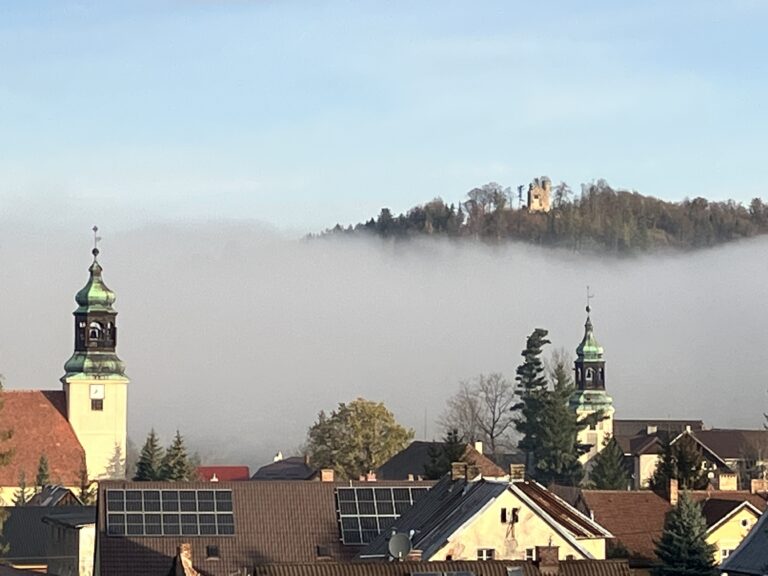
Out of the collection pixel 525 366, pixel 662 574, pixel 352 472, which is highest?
pixel 525 366

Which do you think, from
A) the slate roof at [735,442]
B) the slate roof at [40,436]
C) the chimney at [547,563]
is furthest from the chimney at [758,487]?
the slate roof at [735,442]

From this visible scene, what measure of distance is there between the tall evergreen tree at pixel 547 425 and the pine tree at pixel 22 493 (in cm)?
3526

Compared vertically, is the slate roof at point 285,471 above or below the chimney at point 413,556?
above

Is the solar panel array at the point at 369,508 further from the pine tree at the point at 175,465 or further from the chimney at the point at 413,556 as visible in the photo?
the pine tree at the point at 175,465

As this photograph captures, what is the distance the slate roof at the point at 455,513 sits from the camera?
5691 centimetres

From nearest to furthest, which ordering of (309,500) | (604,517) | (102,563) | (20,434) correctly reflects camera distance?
(102,563) < (309,500) < (604,517) < (20,434)

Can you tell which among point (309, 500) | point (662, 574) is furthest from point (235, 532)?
point (662, 574)

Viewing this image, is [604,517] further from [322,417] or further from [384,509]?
[322,417]

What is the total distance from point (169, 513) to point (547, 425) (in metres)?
76.2

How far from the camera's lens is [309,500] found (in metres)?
65.6

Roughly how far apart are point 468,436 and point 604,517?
8483 centimetres

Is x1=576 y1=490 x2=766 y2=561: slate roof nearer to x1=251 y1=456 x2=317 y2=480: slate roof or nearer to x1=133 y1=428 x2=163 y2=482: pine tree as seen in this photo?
x1=133 y1=428 x2=163 y2=482: pine tree

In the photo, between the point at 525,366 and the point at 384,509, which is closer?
the point at 384,509

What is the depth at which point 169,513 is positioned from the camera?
63062mm
